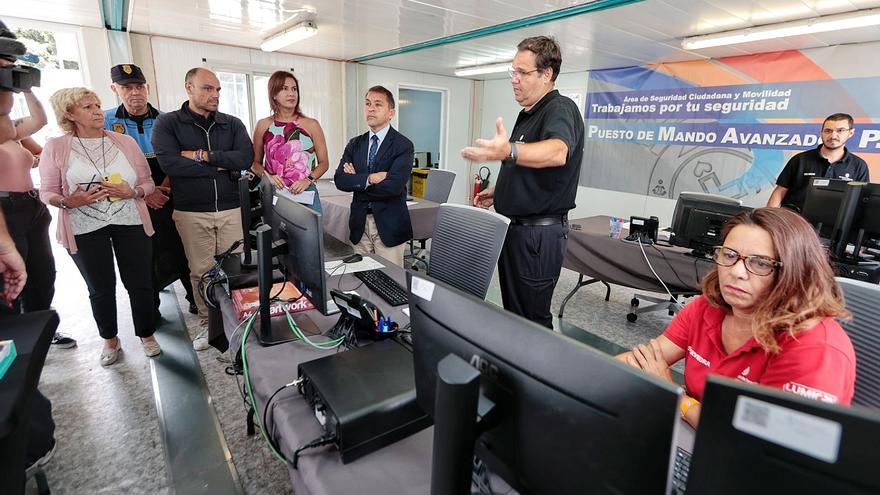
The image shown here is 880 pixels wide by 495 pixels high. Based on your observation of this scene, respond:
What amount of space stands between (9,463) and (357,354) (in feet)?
2.83

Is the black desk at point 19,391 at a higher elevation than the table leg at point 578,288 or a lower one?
higher

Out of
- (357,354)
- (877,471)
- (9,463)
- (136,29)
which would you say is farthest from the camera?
(136,29)

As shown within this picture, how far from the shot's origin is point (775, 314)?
954mm

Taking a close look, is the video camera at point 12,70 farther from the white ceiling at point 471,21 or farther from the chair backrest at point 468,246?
the white ceiling at point 471,21

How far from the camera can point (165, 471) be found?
1725 mm

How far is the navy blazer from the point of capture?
257 centimetres

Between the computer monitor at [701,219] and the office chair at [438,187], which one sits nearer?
the computer monitor at [701,219]

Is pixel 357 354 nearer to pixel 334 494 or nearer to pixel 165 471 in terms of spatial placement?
pixel 334 494

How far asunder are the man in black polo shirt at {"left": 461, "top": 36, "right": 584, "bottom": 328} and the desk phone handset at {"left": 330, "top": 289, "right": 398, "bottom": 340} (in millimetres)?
871

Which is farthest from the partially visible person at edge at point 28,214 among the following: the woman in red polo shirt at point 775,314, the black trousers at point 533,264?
the woman in red polo shirt at point 775,314

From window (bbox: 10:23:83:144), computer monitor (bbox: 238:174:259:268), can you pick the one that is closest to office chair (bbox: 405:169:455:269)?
computer monitor (bbox: 238:174:259:268)

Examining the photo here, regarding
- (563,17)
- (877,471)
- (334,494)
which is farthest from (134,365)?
(563,17)

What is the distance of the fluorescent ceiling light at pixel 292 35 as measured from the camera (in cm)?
405

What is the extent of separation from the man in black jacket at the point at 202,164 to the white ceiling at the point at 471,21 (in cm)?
158
